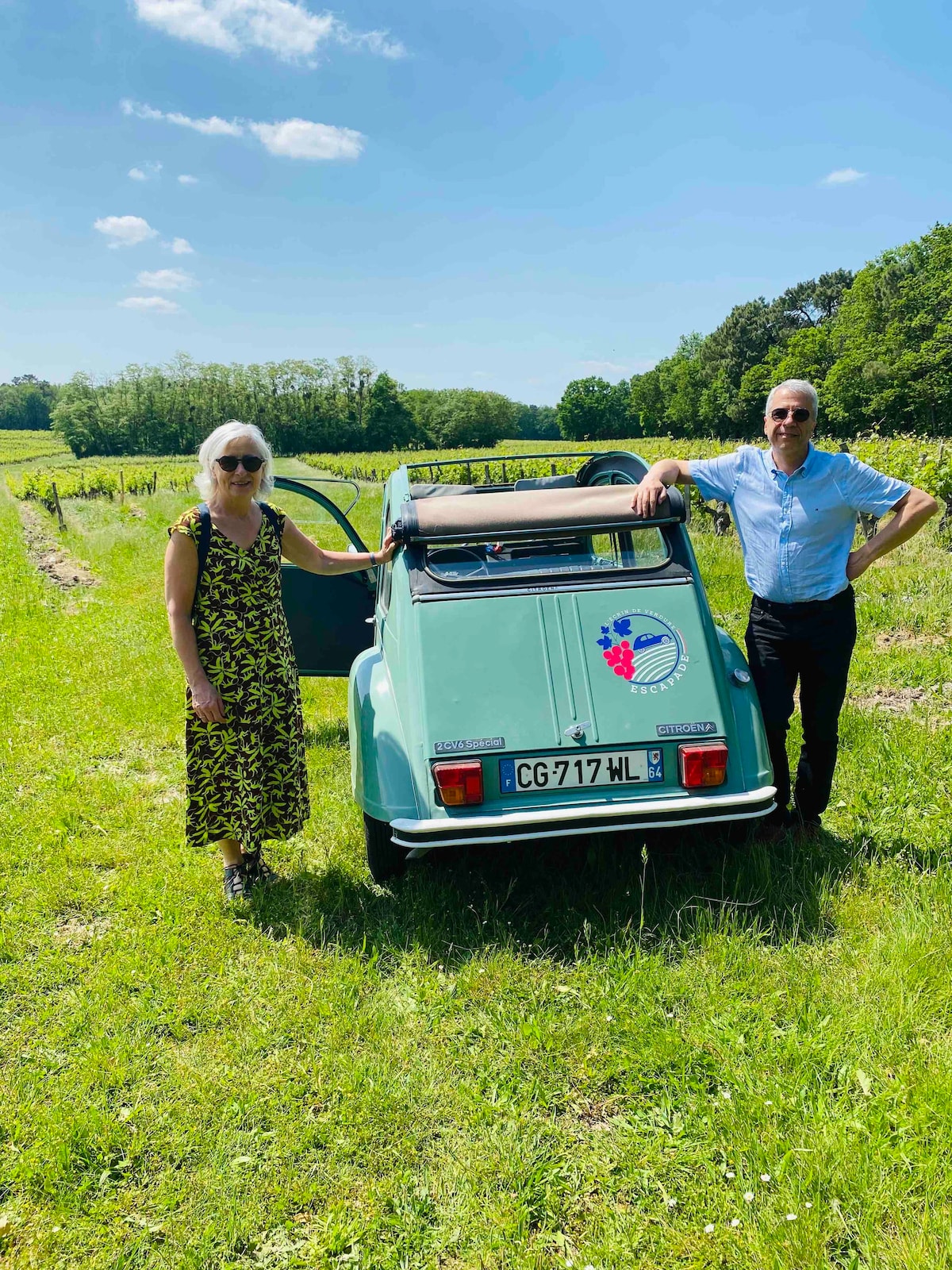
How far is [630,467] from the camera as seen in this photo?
490 centimetres

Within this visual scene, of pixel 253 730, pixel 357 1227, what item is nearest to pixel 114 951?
pixel 253 730

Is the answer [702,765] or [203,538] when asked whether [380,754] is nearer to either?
[203,538]

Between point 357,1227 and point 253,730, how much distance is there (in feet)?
7.22

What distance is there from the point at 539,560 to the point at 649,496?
63cm

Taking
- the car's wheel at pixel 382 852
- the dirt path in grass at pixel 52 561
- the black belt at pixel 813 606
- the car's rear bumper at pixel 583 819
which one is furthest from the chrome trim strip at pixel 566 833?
the dirt path in grass at pixel 52 561

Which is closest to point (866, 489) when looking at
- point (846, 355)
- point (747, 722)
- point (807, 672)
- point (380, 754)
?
point (807, 672)

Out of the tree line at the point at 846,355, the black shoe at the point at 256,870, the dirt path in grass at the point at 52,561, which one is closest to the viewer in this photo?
the black shoe at the point at 256,870

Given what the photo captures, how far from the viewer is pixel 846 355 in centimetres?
6141

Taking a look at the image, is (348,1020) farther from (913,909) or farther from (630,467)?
(630,467)

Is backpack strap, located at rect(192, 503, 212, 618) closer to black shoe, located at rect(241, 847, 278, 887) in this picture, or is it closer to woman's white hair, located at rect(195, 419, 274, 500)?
woman's white hair, located at rect(195, 419, 274, 500)

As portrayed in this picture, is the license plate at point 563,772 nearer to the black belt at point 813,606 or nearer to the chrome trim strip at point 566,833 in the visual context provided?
the chrome trim strip at point 566,833

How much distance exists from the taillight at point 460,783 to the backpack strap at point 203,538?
145cm

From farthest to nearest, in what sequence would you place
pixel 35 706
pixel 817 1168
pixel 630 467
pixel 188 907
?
pixel 35 706 < pixel 630 467 < pixel 188 907 < pixel 817 1168

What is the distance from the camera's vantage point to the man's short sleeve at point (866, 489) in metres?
3.87
